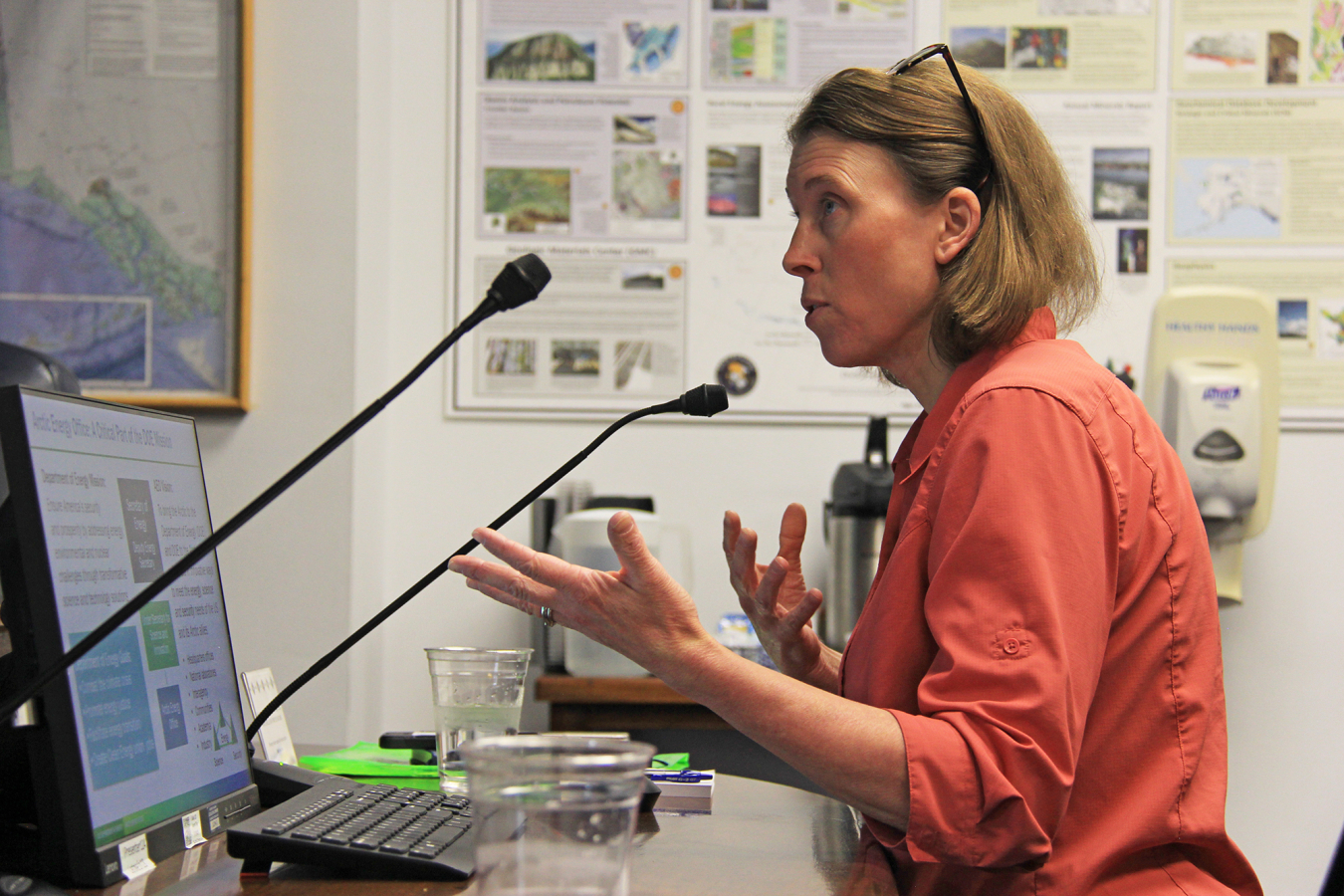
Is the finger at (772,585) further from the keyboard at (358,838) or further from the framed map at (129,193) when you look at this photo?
the framed map at (129,193)

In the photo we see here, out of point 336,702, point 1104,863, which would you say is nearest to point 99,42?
point 336,702

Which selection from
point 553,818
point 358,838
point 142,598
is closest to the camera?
point 553,818

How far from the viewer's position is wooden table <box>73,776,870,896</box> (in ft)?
2.50

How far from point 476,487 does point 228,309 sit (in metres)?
0.65

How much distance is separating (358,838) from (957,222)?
83 centimetres

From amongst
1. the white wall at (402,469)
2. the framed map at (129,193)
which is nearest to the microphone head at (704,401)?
the white wall at (402,469)

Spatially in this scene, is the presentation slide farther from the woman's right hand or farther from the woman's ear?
the woman's ear

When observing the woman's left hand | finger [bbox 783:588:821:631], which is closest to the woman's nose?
finger [bbox 783:588:821:631]

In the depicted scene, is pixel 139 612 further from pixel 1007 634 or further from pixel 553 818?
pixel 1007 634

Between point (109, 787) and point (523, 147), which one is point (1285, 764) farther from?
point (109, 787)

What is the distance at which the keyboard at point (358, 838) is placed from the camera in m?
0.78

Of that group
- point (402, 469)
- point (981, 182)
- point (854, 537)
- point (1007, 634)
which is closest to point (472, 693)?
point (1007, 634)

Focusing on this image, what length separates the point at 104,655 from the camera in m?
0.76

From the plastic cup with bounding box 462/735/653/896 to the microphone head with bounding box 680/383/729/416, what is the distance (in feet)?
1.79
